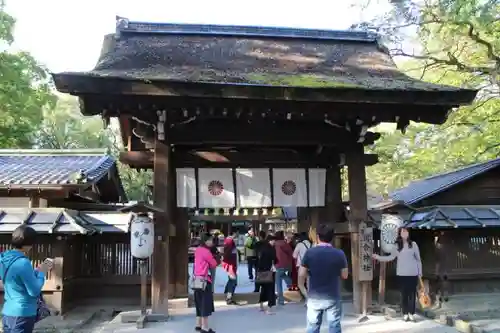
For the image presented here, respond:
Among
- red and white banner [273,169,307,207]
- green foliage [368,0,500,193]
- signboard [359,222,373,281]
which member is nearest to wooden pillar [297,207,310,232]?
red and white banner [273,169,307,207]

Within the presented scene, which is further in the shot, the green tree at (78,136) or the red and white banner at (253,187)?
the green tree at (78,136)

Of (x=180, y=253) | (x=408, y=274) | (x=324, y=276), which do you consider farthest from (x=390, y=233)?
(x=180, y=253)

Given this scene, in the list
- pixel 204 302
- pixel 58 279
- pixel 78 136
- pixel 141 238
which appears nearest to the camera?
pixel 204 302

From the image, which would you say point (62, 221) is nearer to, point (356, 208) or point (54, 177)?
point (54, 177)

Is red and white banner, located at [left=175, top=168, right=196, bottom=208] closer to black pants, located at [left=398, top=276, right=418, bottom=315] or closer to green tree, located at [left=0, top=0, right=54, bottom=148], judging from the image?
black pants, located at [left=398, top=276, right=418, bottom=315]

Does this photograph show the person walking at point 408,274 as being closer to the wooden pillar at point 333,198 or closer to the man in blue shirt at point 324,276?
the wooden pillar at point 333,198

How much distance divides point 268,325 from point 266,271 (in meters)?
1.57

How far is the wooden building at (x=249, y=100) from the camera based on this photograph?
26.8ft

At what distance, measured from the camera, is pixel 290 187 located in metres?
10.8

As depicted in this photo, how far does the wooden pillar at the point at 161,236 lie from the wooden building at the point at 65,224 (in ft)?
7.98

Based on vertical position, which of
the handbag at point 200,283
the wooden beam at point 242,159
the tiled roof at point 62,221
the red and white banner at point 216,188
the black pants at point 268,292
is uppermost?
the wooden beam at point 242,159

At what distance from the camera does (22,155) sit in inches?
572

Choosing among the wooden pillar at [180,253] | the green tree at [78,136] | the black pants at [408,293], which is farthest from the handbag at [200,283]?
the green tree at [78,136]

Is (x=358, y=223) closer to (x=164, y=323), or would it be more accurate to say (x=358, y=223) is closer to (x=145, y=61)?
(x=164, y=323)
